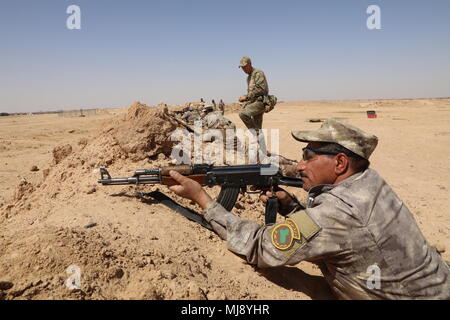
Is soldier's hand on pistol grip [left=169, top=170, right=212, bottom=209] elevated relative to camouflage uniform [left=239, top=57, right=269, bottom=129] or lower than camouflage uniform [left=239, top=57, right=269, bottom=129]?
lower

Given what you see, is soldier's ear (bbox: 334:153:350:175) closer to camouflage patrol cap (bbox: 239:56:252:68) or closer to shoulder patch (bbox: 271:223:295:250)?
shoulder patch (bbox: 271:223:295:250)

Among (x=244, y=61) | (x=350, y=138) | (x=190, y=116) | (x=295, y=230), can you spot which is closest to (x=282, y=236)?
(x=295, y=230)

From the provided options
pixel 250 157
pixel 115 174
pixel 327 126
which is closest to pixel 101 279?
pixel 327 126

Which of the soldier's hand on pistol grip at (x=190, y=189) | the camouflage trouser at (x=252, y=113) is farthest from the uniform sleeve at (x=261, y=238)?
the camouflage trouser at (x=252, y=113)

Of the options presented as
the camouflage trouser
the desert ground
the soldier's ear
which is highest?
the camouflage trouser

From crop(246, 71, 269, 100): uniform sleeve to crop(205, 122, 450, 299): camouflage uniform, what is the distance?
18.3ft

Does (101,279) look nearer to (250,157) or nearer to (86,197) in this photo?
(86,197)

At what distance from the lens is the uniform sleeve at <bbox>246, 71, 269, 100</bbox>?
7.59 m

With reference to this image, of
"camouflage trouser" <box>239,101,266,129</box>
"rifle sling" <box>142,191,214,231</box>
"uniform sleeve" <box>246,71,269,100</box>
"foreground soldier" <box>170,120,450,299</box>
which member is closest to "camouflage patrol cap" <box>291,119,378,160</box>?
"foreground soldier" <box>170,120,450,299</box>

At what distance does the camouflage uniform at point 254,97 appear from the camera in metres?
7.59

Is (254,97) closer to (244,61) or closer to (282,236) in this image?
(244,61)

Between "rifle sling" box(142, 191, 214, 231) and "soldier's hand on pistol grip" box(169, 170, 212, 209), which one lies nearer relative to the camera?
"soldier's hand on pistol grip" box(169, 170, 212, 209)

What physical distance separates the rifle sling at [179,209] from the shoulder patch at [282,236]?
142 centimetres
